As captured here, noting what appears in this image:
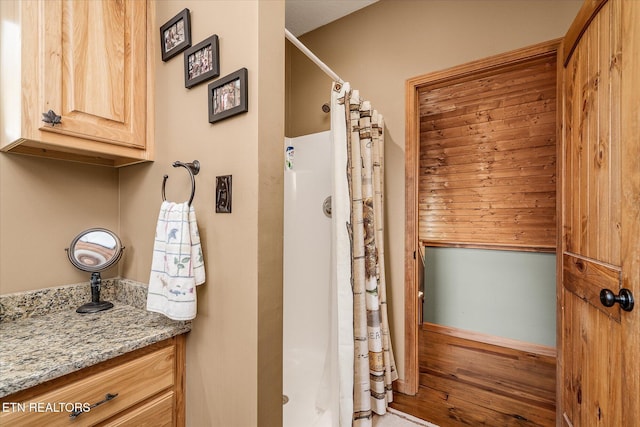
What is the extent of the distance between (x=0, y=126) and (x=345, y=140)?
1.39 m

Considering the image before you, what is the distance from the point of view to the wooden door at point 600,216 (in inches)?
33.9

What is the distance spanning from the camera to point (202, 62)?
1100 mm

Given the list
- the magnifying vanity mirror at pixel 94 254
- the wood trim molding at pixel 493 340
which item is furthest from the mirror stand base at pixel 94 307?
the wood trim molding at pixel 493 340

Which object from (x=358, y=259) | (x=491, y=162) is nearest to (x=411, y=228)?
(x=358, y=259)

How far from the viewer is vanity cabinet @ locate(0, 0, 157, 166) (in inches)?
39.6

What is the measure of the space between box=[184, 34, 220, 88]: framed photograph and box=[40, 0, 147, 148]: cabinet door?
0.30 metres

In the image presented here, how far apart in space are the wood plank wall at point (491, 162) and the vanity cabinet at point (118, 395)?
216cm

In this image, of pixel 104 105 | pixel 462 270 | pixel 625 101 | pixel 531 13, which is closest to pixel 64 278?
pixel 104 105

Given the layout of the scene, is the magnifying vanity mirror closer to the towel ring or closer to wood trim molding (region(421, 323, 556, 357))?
the towel ring

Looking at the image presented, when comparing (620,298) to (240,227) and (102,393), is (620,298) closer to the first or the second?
(240,227)

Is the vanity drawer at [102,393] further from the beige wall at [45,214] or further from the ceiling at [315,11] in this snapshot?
the ceiling at [315,11]

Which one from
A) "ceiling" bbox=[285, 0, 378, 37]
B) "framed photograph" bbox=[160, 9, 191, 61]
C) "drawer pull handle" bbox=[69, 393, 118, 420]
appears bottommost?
"drawer pull handle" bbox=[69, 393, 118, 420]

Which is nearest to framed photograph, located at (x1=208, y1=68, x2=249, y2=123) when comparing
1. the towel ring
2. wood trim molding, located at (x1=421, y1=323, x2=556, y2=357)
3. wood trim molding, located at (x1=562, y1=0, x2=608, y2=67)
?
the towel ring

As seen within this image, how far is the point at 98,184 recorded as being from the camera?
4.77 feet
